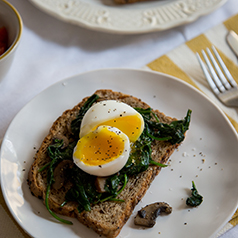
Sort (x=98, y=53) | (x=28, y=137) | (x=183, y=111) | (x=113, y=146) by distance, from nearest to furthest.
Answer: (x=113, y=146), (x=28, y=137), (x=183, y=111), (x=98, y=53)

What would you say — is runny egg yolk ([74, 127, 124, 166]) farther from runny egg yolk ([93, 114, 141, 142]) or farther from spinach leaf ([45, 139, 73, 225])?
spinach leaf ([45, 139, 73, 225])

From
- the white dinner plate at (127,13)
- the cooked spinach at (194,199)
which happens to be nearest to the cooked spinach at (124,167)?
the cooked spinach at (194,199)

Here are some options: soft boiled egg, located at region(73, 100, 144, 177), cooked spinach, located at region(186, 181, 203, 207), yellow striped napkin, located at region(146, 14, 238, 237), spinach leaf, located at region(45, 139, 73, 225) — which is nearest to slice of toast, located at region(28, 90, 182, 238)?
spinach leaf, located at region(45, 139, 73, 225)

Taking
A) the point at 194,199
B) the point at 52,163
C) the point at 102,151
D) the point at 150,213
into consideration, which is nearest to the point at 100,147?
the point at 102,151

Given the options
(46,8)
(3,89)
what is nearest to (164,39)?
(46,8)

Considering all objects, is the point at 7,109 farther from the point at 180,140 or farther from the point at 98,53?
the point at 180,140
